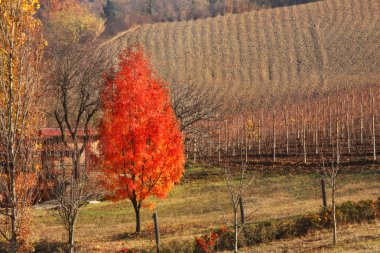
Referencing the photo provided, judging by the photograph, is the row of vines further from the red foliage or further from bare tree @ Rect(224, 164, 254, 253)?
the red foliage

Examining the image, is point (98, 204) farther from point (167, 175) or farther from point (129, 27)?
point (129, 27)

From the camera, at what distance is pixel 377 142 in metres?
46.8

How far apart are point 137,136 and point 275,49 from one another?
7424 centimetres

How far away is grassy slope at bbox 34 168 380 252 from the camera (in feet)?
81.7

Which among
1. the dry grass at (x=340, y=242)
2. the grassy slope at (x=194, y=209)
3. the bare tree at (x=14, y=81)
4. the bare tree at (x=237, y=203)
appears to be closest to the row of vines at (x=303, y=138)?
the grassy slope at (x=194, y=209)

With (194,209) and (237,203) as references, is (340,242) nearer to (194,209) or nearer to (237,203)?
(237,203)

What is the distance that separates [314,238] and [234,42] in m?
80.8

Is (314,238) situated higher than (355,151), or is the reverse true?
(355,151)

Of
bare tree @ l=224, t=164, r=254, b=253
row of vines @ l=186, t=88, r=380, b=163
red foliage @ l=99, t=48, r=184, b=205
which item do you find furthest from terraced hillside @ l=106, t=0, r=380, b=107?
red foliage @ l=99, t=48, r=184, b=205

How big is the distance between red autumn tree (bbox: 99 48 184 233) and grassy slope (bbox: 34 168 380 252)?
2.74m

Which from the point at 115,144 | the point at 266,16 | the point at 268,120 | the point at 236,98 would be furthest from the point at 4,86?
the point at 266,16

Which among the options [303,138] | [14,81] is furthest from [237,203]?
[303,138]

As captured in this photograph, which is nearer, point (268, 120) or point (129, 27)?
point (268, 120)

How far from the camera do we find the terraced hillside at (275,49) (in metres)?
80.9
